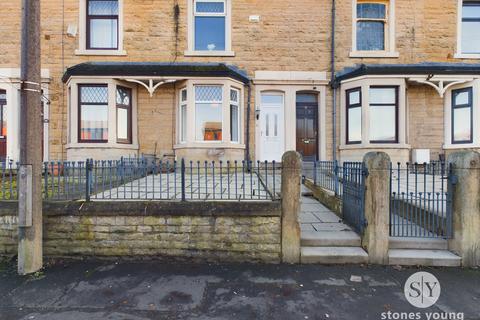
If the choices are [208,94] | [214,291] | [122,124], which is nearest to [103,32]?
[122,124]

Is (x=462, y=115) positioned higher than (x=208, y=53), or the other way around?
(x=208, y=53)

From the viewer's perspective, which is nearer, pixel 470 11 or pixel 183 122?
pixel 183 122

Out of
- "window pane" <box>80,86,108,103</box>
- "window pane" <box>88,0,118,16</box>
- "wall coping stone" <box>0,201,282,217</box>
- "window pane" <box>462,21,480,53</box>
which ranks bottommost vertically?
"wall coping stone" <box>0,201,282,217</box>

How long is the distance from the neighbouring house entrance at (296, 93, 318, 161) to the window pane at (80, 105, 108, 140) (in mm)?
7495

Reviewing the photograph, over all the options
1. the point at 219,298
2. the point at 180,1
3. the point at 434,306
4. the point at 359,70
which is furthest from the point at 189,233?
the point at 180,1

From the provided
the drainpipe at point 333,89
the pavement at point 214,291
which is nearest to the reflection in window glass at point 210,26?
the drainpipe at point 333,89

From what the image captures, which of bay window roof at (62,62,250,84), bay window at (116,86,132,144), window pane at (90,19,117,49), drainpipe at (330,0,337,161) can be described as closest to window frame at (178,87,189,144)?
bay window roof at (62,62,250,84)

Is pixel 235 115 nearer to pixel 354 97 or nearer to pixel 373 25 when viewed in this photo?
pixel 354 97

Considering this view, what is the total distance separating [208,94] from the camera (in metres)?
10.6

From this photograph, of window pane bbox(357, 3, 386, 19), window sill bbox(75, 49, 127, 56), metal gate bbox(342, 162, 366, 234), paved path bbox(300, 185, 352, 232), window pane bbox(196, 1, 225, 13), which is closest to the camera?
metal gate bbox(342, 162, 366, 234)

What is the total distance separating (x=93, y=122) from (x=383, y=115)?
35.8 ft

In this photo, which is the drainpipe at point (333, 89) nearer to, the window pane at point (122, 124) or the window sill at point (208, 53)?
the window sill at point (208, 53)

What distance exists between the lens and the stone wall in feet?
14.6

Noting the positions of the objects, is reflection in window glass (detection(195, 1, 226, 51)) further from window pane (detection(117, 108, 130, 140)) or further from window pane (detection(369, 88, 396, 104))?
window pane (detection(369, 88, 396, 104))
